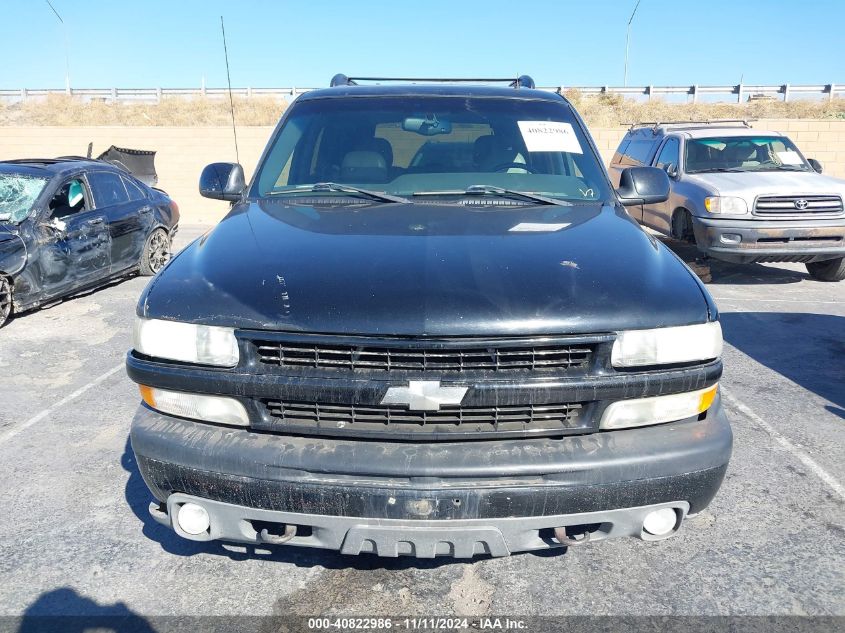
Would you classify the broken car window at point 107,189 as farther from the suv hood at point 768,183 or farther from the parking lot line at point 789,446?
the suv hood at point 768,183

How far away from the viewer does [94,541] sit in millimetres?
2961

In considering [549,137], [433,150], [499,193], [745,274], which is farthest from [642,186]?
[745,274]

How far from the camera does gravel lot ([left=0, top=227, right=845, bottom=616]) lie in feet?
8.43

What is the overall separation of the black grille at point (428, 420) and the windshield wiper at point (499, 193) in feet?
4.30

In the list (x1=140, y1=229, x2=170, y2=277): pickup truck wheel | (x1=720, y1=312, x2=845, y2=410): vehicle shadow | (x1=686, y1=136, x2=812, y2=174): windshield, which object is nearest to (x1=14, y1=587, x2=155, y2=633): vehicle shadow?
(x1=720, y1=312, x2=845, y2=410): vehicle shadow

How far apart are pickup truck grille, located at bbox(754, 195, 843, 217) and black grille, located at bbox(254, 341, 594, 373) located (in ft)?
23.0

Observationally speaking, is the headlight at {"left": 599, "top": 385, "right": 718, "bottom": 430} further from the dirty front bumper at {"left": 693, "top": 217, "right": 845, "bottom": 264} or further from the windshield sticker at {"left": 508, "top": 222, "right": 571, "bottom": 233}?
the dirty front bumper at {"left": 693, "top": 217, "right": 845, "bottom": 264}

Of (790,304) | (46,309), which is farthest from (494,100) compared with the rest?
(46,309)

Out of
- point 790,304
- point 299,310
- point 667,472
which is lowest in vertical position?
point 790,304

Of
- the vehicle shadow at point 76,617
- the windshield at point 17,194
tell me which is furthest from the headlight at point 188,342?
the windshield at point 17,194

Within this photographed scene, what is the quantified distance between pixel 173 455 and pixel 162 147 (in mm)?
19913

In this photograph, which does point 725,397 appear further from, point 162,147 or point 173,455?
point 162,147

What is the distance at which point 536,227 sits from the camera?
2.80 m

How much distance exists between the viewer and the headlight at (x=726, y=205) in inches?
318
